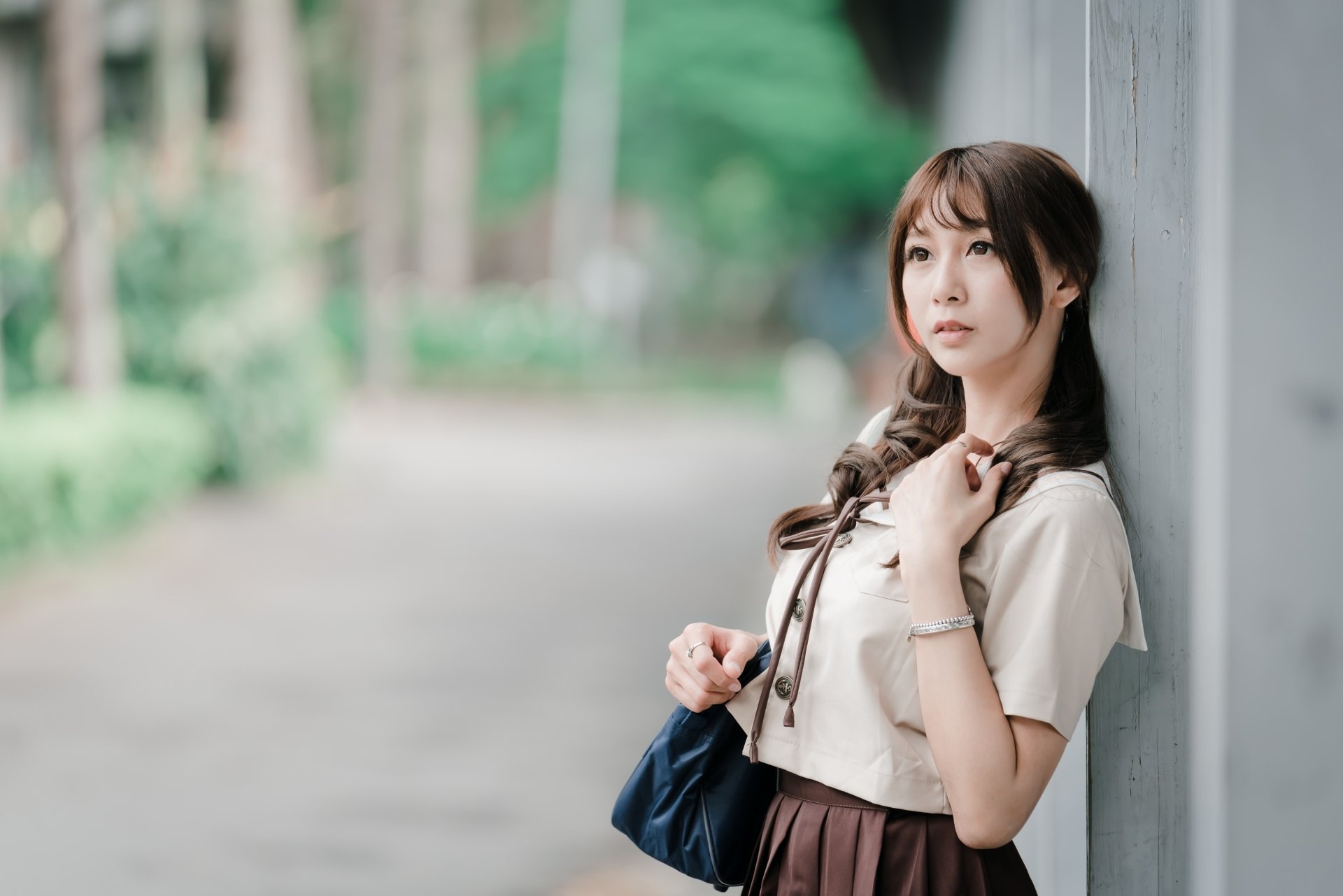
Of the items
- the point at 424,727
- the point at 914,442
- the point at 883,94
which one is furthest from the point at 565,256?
the point at 914,442

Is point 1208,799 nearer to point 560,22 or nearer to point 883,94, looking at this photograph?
point 883,94

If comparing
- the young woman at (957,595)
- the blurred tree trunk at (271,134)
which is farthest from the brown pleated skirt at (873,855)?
the blurred tree trunk at (271,134)

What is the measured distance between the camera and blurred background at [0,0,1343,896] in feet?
4.10

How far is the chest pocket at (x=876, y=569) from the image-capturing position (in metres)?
1.31

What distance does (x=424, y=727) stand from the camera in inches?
195

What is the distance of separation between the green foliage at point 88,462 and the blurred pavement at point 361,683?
23cm

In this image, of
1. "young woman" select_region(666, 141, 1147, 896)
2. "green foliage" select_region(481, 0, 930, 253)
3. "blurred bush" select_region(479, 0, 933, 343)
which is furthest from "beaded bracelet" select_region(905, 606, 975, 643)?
"green foliage" select_region(481, 0, 930, 253)

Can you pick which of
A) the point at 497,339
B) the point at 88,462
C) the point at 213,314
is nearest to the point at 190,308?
the point at 213,314

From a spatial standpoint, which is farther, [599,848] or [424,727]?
[424,727]

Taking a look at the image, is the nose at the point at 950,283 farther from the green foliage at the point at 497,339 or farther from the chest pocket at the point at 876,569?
the green foliage at the point at 497,339

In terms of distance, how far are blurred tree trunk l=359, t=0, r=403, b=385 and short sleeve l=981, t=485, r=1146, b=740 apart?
16142mm

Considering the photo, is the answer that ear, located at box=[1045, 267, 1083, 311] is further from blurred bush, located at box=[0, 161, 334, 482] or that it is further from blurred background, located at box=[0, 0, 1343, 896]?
blurred bush, located at box=[0, 161, 334, 482]

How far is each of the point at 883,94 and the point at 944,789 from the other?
44.3 ft

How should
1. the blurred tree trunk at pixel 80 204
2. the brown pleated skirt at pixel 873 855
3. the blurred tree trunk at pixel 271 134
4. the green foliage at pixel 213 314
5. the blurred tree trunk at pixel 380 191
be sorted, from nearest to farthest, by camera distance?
the brown pleated skirt at pixel 873 855 < the blurred tree trunk at pixel 80 204 < the green foliage at pixel 213 314 < the blurred tree trunk at pixel 271 134 < the blurred tree trunk at pixel 380 191
